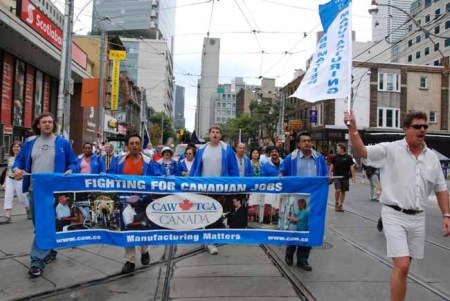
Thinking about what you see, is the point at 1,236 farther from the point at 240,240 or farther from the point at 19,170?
the point at 240,240

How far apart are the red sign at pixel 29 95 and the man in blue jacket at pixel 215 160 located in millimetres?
18108

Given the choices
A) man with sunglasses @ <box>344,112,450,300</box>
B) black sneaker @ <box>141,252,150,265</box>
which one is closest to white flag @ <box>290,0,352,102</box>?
man with sunglasses @ <box>344,112,450,300</box>

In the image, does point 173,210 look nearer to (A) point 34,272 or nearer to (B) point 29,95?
(A) point 34,272

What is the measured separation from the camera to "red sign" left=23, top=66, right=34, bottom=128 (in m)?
22.1

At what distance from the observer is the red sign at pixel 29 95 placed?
22094 millimetres

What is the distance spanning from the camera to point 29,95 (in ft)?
74.0

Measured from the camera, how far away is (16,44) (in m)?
18.7

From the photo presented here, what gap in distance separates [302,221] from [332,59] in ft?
6.65

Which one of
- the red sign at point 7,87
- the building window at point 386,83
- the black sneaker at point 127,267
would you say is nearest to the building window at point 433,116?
the building window at point 386,83

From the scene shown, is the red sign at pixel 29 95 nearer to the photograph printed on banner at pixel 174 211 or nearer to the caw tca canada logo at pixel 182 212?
the photograph printed on banner at pixel 174 211

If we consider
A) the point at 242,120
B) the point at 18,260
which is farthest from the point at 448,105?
the point at 18,260

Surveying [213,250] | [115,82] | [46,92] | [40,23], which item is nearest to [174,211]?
[213,250]

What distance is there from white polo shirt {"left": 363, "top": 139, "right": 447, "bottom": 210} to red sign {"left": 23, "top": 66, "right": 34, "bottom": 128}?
21.3m

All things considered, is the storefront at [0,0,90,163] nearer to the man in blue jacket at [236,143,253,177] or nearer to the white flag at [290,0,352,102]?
the man in blue jacket at [236,143,253,177]
